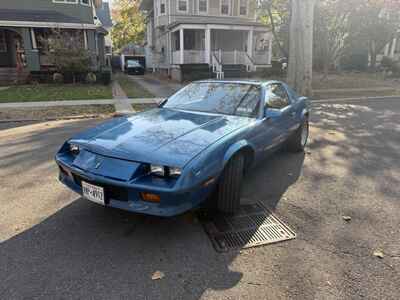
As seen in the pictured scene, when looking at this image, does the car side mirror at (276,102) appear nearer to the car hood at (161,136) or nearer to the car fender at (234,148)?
the car hood at (161,136)

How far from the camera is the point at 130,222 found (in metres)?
3.33

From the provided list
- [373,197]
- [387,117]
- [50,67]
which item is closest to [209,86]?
[373,197]

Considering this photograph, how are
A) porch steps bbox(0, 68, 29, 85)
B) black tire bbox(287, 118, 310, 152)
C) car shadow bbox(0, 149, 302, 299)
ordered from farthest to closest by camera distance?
1. porch steps bbox(0, 68, 29, 85)
2. black tire bbox(287, 118, 310, 152)
3. car shadow bbox(0, 149, 302, 299)

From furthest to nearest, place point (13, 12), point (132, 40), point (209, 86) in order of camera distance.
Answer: point (132, 40), point (13, 12), point (209, 86)

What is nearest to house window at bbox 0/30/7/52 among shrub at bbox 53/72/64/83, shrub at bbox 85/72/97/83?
shrub at bbox 53/72/64/83

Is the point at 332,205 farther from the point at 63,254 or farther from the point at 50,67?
the point at 50,67

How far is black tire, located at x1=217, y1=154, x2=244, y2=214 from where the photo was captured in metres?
3.28

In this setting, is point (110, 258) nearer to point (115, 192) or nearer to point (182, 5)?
point (115, 192)

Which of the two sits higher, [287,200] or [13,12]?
[13,12]

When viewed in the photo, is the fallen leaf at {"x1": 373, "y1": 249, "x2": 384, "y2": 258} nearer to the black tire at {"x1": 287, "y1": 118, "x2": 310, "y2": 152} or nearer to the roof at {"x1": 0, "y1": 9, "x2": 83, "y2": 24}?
the black tire at {"x1": 287, "y1": 118, "x2": 310, "y2": 152}

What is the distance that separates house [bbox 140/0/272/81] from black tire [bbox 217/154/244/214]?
687 inches

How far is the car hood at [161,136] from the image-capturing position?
2887mm

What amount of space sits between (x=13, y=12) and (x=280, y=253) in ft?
72.1

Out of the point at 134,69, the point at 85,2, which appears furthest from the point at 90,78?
the point at 134,69
